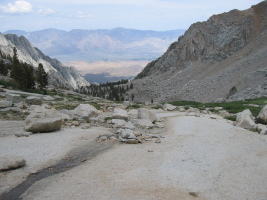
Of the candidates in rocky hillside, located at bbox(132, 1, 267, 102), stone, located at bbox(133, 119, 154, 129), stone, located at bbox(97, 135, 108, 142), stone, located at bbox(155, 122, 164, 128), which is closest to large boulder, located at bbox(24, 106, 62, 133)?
stone, located at bbox(97, 135, 108, 142)

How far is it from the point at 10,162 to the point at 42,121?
6.39m

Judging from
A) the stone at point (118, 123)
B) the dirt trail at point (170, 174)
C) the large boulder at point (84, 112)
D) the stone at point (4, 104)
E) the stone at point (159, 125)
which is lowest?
the dirt trail at point (170, 174)

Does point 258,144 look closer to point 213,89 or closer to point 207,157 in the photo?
point 207,157

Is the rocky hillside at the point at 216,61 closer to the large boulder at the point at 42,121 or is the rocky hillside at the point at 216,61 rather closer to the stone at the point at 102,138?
the stone at the point at 102,138

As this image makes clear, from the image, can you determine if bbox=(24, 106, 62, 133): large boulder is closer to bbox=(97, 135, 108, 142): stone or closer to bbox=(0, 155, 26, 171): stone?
bbox=(97, 135, 108, 142): stone

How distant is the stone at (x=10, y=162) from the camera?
1106 cm

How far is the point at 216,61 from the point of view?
100 m

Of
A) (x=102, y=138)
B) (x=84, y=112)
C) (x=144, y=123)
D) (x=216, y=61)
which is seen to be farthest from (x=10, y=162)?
(x=216, y=61)

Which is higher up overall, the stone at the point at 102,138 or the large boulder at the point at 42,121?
the large boulder at the point at 42,121

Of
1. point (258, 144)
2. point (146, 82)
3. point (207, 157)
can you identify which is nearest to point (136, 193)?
point (207, 157)

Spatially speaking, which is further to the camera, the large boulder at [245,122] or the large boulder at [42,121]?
the large boulder at [245,122]

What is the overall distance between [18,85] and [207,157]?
5045cm

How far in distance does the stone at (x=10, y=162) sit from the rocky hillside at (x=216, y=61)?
147 ft

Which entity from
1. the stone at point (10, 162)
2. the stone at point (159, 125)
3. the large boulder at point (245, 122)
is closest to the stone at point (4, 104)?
the stone at point (159, 125)
